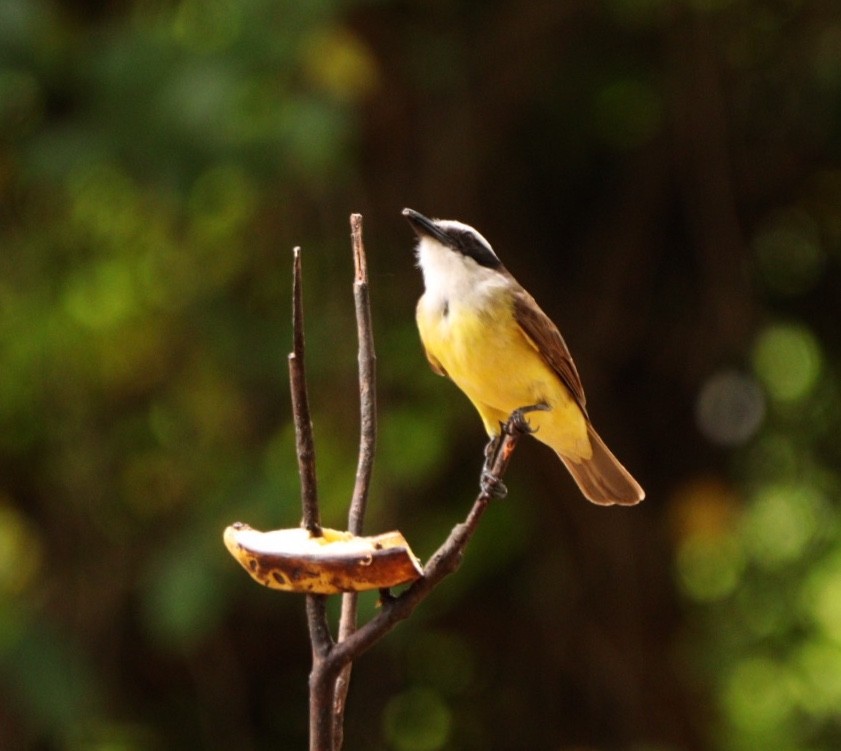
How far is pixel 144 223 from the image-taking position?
4406mm

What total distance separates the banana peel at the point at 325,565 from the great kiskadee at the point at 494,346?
138 cm

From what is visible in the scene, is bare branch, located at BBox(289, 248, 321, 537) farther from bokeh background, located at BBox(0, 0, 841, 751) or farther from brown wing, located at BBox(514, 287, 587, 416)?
bokeh background, located at BBox(0, 0, 841, 751)

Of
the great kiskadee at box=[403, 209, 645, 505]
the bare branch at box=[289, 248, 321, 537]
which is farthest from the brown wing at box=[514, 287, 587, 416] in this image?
the bare branch at box=[289, 248, 321, 537]

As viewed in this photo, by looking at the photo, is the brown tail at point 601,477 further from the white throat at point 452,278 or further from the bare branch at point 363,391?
the bare branch at point 363,391

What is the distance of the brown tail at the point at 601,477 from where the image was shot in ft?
8.10

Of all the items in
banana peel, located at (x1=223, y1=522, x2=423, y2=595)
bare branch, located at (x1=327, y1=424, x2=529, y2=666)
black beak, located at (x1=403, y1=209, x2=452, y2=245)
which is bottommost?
bare branch, located at (x1=327, y1=424, x2=529, y2=666)

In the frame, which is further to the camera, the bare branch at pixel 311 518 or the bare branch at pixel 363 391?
the bare branch at pixel 363 391

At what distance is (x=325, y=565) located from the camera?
88cm

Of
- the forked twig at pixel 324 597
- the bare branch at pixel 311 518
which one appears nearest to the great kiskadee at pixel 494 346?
the forked twig at pixel 324 597

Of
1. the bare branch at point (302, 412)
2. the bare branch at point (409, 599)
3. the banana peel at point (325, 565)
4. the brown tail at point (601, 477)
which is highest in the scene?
the bare branch at point (302, 412)

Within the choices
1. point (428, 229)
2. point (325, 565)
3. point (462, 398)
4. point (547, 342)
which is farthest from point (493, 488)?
point (462, 398)

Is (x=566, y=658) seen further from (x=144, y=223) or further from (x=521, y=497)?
(x=144, y=223)

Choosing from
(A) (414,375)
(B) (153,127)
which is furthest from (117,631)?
(B) (153,127)

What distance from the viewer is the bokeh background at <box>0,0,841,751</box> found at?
4102 mm
